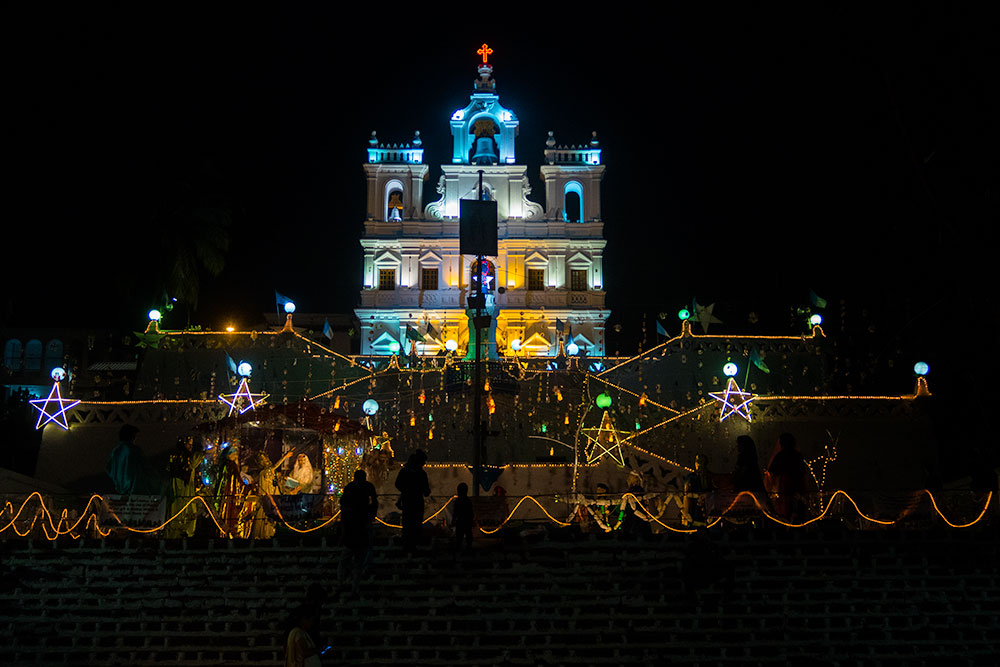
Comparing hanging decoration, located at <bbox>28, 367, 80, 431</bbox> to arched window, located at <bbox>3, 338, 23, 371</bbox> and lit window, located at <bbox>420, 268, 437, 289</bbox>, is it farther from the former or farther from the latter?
arched window, located at <bbox>3, 338, 23, 371</bbox>

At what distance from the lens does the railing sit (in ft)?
49.9

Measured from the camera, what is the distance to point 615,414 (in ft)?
91.9

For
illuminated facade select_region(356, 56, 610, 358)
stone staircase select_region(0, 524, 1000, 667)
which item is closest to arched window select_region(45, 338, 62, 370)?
illuminated facade select_region(356, 56, 610, 358)

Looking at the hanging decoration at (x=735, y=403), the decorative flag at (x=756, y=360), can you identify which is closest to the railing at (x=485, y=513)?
the hanging decoration at (x=735, y=403)

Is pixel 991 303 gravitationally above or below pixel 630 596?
above

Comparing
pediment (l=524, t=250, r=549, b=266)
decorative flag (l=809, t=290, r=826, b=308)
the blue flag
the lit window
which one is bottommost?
the blue flag

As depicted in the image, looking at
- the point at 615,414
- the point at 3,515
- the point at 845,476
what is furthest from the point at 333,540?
the point at 845,476

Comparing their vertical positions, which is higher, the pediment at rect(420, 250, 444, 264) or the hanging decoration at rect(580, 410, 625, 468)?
the pediment at rect(420, 250, 444, 264)

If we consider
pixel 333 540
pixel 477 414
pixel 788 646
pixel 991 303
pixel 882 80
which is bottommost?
pixel 788 646

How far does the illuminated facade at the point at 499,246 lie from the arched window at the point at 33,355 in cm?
1672

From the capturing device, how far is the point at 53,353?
45719mm

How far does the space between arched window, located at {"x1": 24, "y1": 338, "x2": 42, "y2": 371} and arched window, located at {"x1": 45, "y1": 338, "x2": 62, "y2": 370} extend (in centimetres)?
39

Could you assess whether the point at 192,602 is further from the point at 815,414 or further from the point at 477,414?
the point at 815,414

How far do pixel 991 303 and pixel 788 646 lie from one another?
8257 millimetres
